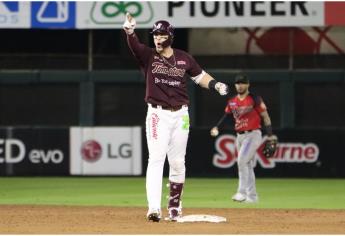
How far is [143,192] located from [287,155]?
4192 millimetres

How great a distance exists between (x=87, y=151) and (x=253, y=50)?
3.98 meters

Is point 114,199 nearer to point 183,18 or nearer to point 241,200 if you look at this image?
point 241,200

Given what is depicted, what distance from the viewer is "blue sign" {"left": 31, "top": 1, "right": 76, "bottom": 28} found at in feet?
65.9

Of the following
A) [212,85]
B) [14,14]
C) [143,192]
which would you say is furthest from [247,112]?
[14,14]

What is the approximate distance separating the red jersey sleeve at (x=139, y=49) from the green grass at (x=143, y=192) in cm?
352

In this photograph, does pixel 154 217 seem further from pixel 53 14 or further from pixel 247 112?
pixel 53 14

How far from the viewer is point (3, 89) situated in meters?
21.2

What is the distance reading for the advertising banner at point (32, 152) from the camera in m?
20.7

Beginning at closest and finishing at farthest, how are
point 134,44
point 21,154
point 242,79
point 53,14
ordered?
point 134,44 → point 242,79 → point 53,14 → point 21,154

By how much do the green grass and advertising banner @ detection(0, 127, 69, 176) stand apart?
354mm

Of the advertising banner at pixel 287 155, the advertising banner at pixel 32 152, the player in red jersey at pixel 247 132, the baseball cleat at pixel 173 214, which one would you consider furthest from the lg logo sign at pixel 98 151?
the baseball cleat at pixel 173 214

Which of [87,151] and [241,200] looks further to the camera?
[87,151]

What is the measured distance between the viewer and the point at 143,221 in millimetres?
11625

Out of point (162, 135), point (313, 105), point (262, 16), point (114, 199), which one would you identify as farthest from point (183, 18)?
point (162, 135)
